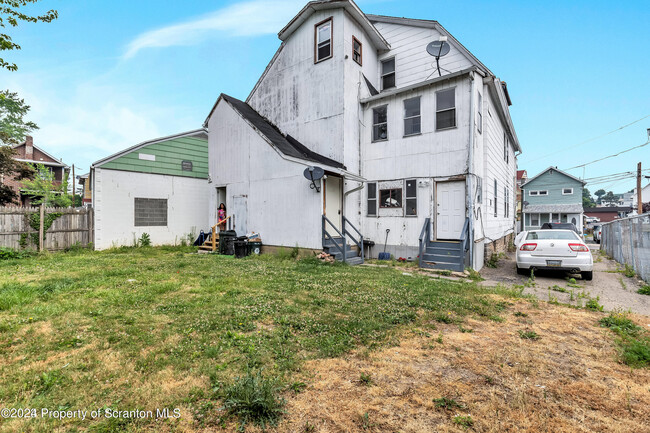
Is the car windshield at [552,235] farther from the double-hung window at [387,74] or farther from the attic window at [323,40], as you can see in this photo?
the attic window at [323,40]

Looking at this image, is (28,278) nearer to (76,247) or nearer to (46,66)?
(76,247)

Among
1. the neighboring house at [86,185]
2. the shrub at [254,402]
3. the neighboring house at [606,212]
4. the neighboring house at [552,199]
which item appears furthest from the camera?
the neighboring house at [606,212]

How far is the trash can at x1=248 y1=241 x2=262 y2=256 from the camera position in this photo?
11539 millimetres

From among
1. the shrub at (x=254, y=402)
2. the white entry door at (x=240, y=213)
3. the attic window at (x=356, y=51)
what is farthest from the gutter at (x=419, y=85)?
the shrub at (x=254, y=402)

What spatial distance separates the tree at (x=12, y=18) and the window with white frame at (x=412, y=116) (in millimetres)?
10947

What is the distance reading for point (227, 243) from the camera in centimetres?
1187

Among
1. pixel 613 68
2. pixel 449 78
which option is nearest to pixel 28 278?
pixel 449 78

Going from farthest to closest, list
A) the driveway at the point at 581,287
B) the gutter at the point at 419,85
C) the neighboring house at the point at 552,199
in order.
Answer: the neighboring house at the point at 552,199 < the gutter at the point at 419,85 < the driveway at the point at 581,287

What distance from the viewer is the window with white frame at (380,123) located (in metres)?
11.6

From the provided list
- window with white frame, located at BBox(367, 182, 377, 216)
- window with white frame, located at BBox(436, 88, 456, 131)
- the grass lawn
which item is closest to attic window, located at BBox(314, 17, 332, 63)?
window with white frame, located at BBox(436, 88, 456, 131)

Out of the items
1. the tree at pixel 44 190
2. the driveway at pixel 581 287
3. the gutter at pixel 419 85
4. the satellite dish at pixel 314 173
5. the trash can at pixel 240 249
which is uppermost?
the gutter at pixel 419 85

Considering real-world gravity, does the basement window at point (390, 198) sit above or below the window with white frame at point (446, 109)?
below

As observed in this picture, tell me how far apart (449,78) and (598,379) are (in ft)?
32.1

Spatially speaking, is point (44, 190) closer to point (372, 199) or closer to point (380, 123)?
point (372, 199)
